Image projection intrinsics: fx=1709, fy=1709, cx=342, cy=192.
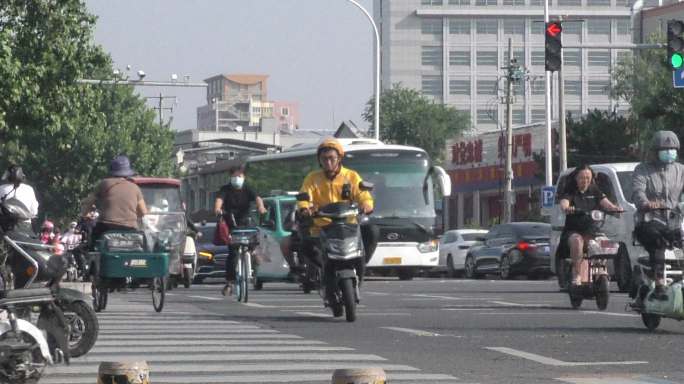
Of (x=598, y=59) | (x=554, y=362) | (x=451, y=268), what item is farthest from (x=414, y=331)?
(x=598, y=59)

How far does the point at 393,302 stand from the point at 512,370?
11.0 m

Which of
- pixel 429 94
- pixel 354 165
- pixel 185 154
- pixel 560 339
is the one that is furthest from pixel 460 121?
pixel 560 339

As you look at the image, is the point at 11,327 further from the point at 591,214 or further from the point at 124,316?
the point at 591,214

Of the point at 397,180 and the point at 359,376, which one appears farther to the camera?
the point at 397,180

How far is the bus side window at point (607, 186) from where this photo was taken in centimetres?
2517

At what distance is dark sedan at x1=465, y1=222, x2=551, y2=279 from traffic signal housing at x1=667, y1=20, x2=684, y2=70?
990cm

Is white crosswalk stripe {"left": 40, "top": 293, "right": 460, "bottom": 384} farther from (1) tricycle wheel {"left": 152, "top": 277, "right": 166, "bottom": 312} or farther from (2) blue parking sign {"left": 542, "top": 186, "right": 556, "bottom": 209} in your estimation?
(2) blue parking sign {"left": 542, "top": 186, "right": 556, "bottom": 209}

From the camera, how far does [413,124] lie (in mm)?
120188

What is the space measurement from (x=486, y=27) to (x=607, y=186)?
148605 mm

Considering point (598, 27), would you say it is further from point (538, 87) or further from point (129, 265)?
point (129, 265)

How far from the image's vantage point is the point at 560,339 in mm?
13891

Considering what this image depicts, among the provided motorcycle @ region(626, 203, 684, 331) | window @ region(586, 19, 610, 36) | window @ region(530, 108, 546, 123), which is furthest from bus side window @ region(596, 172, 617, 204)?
window @ region(586, 19, 610, 36)

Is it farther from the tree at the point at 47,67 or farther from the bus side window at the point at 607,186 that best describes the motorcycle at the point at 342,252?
the tree at the point at 47,67

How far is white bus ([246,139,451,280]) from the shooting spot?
37.2 metres
